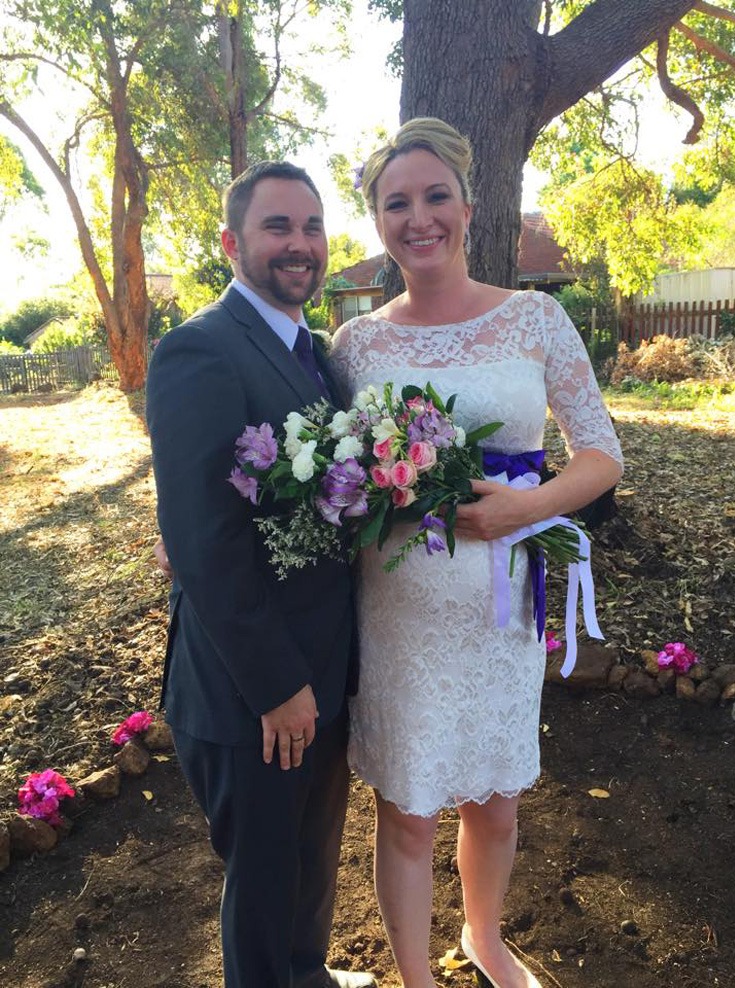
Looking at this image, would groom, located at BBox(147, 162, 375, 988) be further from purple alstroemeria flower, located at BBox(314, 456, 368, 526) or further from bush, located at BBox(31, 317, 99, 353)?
bush, located at BBox(31, 317, 99, 353)

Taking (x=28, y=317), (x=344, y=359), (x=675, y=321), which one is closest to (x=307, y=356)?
(x=344, y=359)

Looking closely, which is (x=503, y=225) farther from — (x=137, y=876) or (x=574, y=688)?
(x=137, y=876)

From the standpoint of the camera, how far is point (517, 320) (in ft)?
7.31

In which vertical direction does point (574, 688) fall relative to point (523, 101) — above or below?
below

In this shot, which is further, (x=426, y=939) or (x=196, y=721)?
(x=426, y=939)

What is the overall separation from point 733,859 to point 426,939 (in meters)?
1.33

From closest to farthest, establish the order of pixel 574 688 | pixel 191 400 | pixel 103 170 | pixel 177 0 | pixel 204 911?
pixel 191 400, pixel 204 911, pixel 574 688, pixel 177 0, pixel 103 170

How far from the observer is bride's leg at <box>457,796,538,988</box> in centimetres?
238

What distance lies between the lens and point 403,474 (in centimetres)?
177

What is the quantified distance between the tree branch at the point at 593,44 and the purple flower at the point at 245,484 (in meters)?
3.52

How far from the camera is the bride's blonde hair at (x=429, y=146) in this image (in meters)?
2.20

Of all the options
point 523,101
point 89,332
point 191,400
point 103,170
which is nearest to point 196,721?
point 191,400

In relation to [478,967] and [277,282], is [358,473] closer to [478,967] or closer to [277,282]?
[277,282]

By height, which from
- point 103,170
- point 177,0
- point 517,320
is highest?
point 177,0
